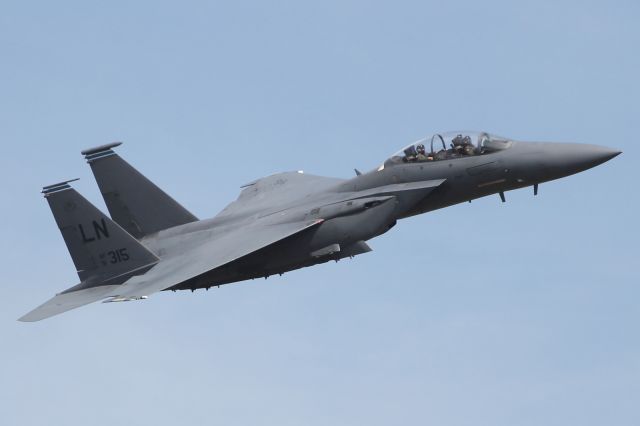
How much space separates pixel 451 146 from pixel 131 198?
796 centimetres

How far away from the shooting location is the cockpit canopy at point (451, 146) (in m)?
24.6

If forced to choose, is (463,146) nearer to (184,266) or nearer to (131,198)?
(184,266)

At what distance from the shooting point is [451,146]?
81.0 feet

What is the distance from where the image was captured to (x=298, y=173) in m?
30.4

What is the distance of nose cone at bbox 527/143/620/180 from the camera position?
24.0 meters

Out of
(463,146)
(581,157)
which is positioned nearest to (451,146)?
(463,146)

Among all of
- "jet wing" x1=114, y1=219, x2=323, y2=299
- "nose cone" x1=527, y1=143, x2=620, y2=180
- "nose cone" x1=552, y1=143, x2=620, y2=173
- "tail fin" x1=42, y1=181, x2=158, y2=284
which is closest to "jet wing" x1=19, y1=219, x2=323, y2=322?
"jet wing" x1=114, y1=219, x2=323, y2=299

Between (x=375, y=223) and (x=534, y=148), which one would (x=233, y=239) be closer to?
(x=375, y=223)

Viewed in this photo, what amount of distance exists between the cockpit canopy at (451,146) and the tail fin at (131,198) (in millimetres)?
5622

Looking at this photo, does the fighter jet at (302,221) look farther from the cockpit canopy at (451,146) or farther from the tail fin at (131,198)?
the tail fin at (131,198)

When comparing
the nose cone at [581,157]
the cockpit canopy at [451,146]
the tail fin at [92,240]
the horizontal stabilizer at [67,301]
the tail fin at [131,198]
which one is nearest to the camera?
the nose cone at [581,157]

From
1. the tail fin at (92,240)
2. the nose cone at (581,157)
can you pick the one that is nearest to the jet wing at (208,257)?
the tail fin at (92,240)

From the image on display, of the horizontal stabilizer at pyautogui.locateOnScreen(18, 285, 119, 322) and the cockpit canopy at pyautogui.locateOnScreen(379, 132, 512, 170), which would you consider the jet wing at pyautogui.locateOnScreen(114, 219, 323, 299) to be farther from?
the cockpit canopy at pyautogui.locateOnScreen(379, 132, 512, 170)

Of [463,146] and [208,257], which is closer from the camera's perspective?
[463,146]
